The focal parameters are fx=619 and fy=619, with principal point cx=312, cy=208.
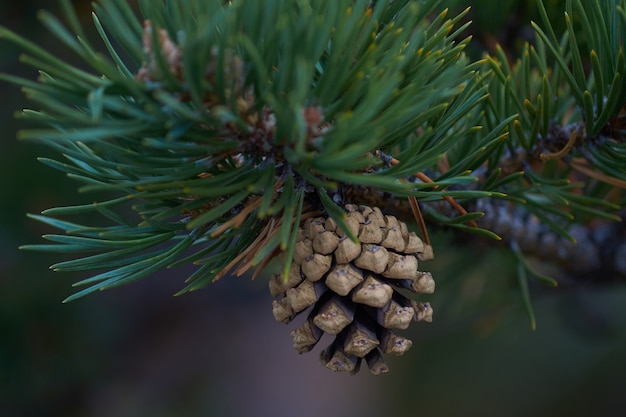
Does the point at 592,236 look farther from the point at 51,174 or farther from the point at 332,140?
the point at 51,174

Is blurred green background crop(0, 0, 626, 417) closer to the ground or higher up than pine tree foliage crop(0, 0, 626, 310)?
closer to the ground

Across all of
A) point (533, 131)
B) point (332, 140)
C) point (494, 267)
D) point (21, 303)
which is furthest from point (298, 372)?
point (332, 140)

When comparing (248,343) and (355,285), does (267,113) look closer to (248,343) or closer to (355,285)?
(355,285)

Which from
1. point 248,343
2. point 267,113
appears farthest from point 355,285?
point 248,343

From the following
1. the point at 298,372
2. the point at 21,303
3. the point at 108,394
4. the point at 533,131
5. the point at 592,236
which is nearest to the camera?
the point at 533,131

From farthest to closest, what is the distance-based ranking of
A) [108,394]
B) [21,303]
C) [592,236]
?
1. [108,394]
2. [21,303]
3. [592,236]

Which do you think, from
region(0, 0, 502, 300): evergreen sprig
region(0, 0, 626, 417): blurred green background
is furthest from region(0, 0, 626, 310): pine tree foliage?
region(0, 0, 626, 417): blurred green background

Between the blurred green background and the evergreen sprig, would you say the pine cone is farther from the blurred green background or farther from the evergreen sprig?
the blurred green background

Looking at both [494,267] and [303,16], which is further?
[494,267]
